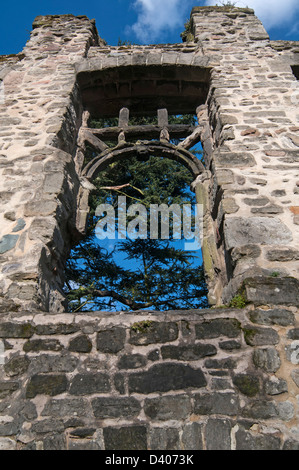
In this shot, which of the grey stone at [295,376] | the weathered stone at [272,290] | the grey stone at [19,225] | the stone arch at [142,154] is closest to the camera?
the grey stone at [295,376]

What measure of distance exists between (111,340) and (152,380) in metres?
0.41

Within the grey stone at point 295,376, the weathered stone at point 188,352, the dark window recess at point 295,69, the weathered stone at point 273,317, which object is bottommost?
the grey stone at point 295,376

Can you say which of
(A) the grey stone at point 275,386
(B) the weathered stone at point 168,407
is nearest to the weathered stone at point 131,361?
(B) the weathered stone at point 168,407

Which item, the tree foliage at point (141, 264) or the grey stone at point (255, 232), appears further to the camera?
the tree foliage at point (141, 264)

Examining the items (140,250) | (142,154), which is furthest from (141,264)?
(142,154)

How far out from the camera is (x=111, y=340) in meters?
2.65

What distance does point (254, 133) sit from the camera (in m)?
4.18

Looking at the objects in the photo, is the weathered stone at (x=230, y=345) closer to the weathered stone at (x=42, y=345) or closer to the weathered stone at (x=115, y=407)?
the weathered stone at (x=115, y=407)

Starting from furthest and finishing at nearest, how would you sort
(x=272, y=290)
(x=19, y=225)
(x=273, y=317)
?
(x=19, y=225)
(x=272, y=290)
(x=273, y=317)

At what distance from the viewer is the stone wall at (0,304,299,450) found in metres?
2.24

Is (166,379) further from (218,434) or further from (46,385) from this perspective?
(46,385)

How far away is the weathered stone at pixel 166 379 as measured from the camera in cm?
244

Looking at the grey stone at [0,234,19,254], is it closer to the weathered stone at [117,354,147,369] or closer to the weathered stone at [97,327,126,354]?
the weathered stone at [97,327,126,354]

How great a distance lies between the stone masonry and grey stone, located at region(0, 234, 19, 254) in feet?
0.07
